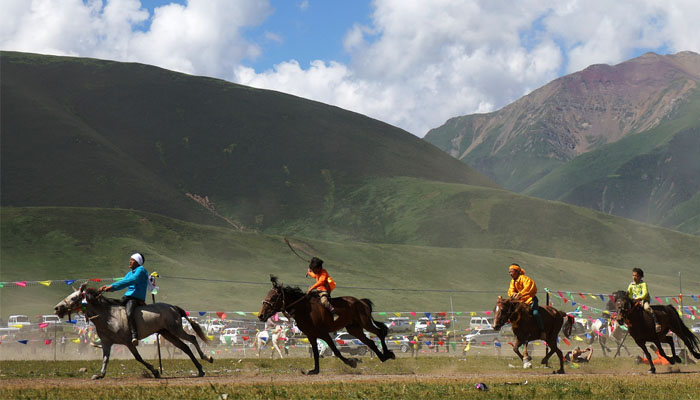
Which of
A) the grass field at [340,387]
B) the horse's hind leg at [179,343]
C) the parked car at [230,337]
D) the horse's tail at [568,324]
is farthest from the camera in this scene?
the parked car at [230,337]

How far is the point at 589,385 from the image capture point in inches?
643

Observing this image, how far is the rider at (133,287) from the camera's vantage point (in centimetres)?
1916

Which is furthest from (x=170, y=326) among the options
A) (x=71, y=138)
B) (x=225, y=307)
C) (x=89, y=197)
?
(x=71, y=138)

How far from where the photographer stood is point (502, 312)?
70.7ft

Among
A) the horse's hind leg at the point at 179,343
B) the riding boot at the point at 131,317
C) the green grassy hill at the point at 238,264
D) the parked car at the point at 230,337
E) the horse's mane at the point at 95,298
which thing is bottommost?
the parked car at the point at 230,337

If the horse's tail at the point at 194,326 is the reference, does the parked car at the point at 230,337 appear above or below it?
below

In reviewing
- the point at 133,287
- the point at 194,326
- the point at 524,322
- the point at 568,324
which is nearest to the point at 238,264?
the point at 568,324

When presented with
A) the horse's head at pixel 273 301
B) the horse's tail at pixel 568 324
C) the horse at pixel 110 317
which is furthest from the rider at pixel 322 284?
the horse's tail at pixel 568 324

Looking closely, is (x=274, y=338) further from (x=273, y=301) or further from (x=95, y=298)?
(x=95, y=298)

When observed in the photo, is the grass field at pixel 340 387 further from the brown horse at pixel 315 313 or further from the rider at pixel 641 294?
the rider at pixel 641 294

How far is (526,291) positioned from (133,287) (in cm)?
1149

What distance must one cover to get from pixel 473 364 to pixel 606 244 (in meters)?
161

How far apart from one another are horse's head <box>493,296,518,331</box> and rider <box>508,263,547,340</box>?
82cm

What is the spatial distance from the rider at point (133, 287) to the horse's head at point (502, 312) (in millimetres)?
9847
